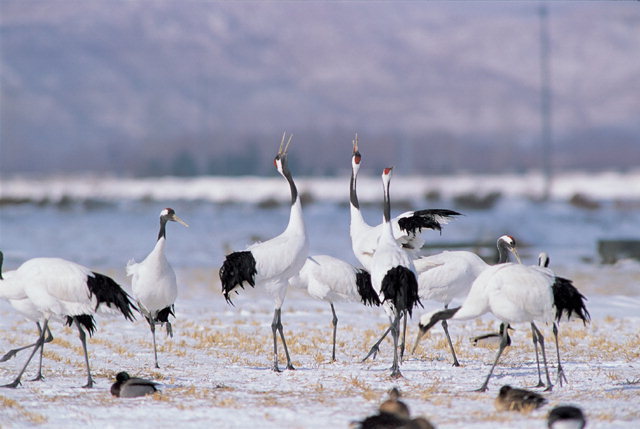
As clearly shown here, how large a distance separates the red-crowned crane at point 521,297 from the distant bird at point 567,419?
5.28 ft

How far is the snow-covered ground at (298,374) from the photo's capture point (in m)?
7.11

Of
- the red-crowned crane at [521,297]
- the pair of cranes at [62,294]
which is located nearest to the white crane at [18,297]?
the pair of cranes at [62,294]

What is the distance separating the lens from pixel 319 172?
3607 inches

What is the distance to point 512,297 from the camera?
26.4 feet

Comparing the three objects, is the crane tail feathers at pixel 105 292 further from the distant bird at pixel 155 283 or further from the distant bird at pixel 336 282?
the distant bird at pixel 336 282

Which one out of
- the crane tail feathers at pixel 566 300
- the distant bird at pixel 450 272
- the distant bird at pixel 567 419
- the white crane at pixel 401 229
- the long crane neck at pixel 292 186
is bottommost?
the distant bird at pixel 567 419

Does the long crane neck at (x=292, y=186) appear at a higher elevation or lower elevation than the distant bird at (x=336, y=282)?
higher

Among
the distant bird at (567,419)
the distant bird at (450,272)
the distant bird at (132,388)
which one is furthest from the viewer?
the distant bird at (450,272)

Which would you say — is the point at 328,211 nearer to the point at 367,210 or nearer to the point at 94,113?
the point at 367,210

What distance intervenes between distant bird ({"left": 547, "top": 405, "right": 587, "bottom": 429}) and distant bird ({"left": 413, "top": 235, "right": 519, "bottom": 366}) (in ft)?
10.8

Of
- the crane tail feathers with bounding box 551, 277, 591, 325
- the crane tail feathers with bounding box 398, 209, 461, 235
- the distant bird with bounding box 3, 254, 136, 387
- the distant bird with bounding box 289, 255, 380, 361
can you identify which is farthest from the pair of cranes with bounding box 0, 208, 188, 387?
the crane tail feathers with bounding box 551, 277, 591, 325

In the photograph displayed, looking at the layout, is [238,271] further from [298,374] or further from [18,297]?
[18,297]

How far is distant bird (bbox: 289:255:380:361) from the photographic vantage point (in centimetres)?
1004

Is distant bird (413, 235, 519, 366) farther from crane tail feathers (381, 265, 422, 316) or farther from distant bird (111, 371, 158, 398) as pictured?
distant bird (111, 371, 158, 398)
